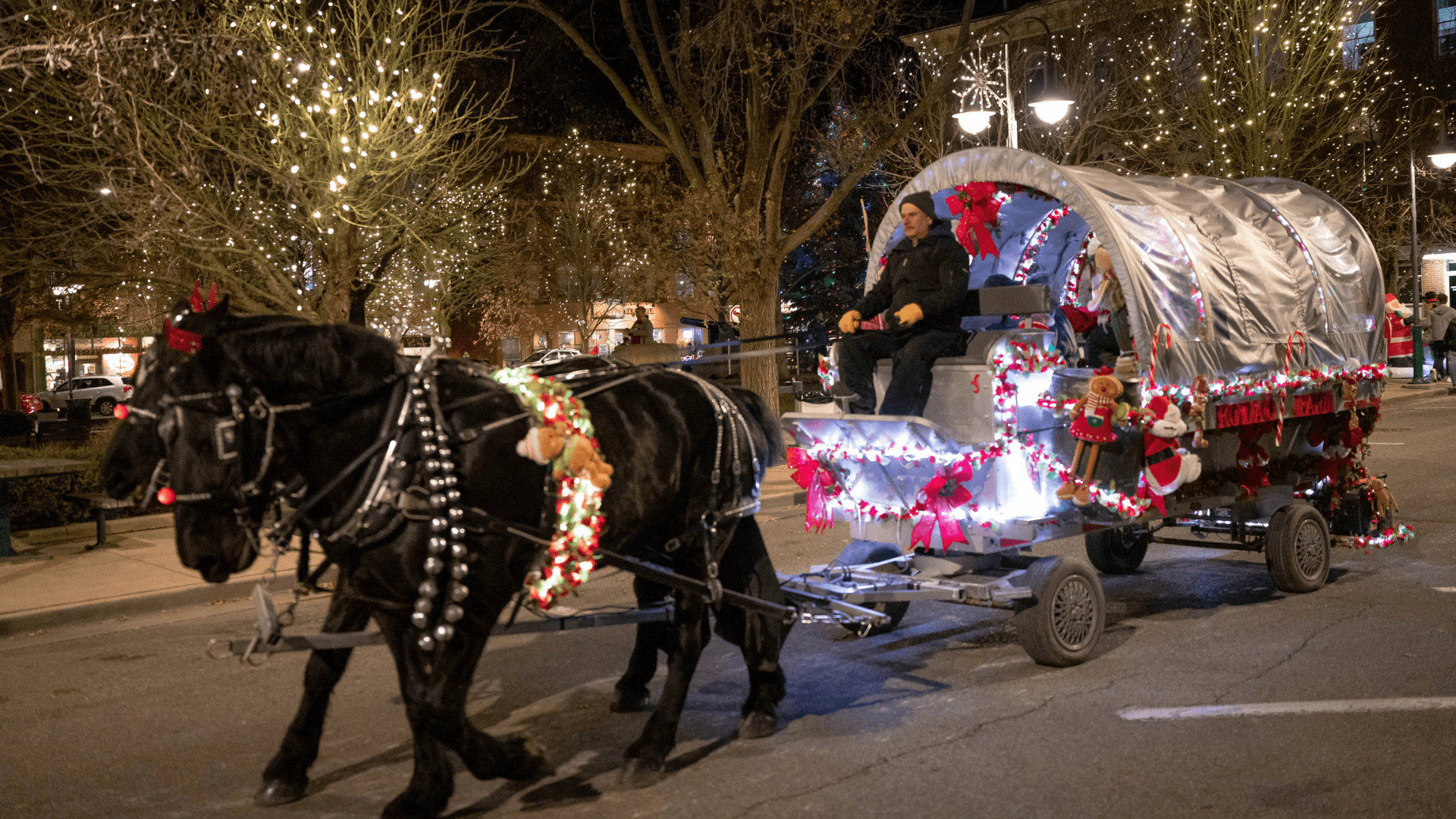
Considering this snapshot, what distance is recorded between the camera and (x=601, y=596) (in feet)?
28.4

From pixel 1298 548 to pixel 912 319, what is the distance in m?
3.41

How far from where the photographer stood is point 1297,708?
565cm

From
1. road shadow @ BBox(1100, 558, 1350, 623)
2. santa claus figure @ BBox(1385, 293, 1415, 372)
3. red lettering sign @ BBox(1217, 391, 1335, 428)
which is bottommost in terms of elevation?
road shadow @ BBox(1100, 558, 1350, 623)

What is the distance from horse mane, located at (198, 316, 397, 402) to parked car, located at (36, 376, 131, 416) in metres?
39.9

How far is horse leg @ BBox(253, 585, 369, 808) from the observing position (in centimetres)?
482

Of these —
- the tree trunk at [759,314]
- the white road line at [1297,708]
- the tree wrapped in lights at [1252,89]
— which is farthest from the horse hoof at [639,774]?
the tree wrapped in lights at [1252,89]

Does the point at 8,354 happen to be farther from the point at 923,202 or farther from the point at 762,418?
the point at 762,418

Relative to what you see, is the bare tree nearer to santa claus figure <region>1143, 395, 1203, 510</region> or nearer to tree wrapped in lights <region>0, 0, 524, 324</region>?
tree wrapped in lights <region>0, 0, 524, 324</region>

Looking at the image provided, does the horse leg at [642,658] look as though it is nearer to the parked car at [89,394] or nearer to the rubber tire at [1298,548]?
the rubber tire at [1298,548]

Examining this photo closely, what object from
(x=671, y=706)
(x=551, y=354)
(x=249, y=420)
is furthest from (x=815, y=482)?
(x=551, y=354)

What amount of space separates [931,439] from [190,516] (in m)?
3.80

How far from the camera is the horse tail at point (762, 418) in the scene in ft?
19.5

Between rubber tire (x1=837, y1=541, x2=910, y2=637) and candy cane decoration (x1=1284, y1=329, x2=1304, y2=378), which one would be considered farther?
candy cane decoration (x1=1284, y1=329, x2=1304, y2=378)

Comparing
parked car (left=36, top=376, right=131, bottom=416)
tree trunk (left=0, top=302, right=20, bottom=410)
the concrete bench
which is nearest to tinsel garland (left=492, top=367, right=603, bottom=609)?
the concrete bench
